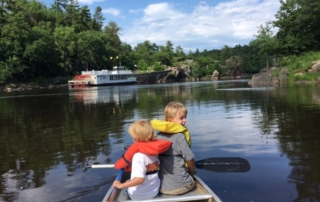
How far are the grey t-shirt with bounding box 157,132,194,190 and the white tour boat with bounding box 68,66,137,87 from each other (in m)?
63.8

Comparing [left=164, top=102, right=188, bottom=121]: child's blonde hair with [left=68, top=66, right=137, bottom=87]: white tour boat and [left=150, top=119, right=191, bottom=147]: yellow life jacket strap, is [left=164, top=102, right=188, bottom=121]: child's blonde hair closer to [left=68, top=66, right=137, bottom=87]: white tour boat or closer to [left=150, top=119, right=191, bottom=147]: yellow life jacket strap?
[left=150, top=119, right=191, bottom=147]: yellow life jacket strap

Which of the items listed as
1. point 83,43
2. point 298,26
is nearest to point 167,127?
point 298,26

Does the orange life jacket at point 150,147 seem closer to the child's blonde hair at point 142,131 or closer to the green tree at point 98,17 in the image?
the child's blonde hair at point 142,131

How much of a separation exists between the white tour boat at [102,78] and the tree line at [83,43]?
9724 mm

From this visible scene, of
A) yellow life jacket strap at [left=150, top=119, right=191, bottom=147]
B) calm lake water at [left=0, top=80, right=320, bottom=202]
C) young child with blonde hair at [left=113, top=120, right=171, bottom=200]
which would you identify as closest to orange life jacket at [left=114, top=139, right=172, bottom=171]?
young child with blonde hair at [left=113, top=120, right=171, bottom=200]

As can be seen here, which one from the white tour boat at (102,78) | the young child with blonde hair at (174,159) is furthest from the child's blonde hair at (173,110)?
the white tour boat at (102,78)

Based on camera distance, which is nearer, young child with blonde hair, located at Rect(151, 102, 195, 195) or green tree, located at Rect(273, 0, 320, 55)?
young child with blonde hair, located at Rect(151, 102, 195, 195)

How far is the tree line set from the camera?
44938 millimetres

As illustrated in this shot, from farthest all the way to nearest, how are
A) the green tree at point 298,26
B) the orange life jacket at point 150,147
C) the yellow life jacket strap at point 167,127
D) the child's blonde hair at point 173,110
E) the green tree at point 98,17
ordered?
the green tree at point 98,17 < the green tree at point 298,26 < the child's blonde hair at point 173,110 < the yellow life jacket strap at point 167,127 < the orange life jacket at point 150,147

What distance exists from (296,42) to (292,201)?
43207mm

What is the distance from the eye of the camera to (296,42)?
44.1 metres

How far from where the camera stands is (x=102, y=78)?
7200cm

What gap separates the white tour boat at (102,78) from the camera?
219ft

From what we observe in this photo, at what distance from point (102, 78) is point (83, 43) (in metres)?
15.5
